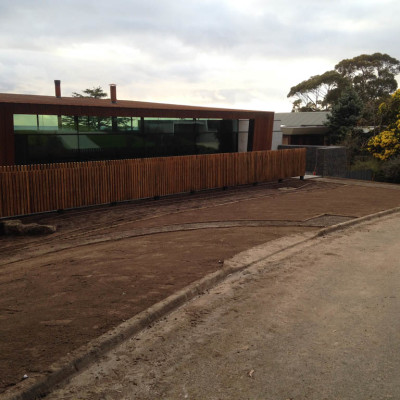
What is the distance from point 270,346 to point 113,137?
15.0 m

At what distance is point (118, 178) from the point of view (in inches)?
634

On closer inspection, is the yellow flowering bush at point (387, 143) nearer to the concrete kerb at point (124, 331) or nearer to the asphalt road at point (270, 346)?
the concrete kerb at point (124, 331)

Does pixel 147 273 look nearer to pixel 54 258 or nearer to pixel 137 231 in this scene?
pixel 54 258

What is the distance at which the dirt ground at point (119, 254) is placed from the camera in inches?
198

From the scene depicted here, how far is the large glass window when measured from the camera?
52.4 ft

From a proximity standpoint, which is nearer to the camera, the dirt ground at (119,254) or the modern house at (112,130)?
the dirt ground at (119,254)

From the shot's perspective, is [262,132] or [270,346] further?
[262,132]

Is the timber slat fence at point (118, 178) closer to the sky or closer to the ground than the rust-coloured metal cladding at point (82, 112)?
closer to the ground

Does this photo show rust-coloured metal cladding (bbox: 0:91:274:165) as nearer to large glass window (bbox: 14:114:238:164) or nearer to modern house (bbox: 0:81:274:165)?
modern house (bbox: 0:81:274:165)

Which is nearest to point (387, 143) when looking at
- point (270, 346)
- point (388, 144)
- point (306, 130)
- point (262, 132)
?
point (388, 144)

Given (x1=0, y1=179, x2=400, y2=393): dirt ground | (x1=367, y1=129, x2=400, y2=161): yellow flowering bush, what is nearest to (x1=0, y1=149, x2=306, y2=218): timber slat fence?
(x1=0, y1=179, x2=400, y2=393): dirt ground

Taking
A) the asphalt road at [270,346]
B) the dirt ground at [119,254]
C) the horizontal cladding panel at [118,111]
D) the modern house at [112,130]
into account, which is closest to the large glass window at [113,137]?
the modern house at [112,130]

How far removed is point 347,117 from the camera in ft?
121

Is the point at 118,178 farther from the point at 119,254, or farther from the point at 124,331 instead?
the point at 124,331
